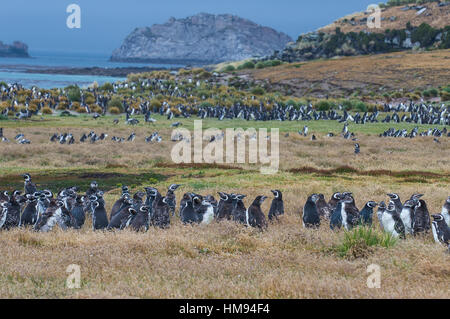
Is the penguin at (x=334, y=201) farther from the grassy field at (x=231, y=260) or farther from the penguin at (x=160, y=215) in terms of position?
the penguin at (x=160, y=215)

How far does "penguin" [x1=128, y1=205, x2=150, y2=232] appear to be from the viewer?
12.5 m

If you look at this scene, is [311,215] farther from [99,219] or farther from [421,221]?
[99,219]

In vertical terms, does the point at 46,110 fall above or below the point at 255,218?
above

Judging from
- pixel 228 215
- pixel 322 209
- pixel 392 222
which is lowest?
pixel 228 215

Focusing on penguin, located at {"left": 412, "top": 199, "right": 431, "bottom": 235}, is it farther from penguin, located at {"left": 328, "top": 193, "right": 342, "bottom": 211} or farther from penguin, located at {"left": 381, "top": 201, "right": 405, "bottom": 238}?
penguin, located at {"left": 328, "top": 193, "right": 342, "bottom": 211}

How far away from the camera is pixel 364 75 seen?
88.8m

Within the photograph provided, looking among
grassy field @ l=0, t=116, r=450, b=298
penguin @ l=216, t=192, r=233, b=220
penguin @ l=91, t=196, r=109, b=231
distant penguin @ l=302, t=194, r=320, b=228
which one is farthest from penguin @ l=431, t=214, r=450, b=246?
penguin @ l=91, t=196, r=109, b=231

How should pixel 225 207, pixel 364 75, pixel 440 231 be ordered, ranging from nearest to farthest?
pixel 440 231
pixel 225 207
pixel 364 75

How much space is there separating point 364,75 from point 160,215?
8029 cm

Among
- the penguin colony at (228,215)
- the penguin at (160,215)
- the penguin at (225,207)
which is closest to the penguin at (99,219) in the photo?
the penguin colony at (228,215)

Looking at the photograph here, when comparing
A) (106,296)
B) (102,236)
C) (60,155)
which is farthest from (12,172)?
(106,296)

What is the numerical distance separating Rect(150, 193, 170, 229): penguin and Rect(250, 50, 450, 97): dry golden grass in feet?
231

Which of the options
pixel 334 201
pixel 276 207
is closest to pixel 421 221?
pixel 334 201

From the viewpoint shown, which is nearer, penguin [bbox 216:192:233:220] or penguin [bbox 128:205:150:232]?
penguin [bbox 128:205:150:232]
